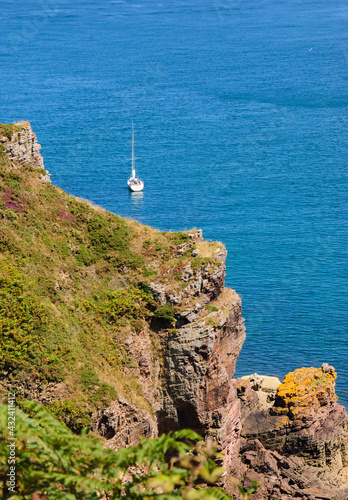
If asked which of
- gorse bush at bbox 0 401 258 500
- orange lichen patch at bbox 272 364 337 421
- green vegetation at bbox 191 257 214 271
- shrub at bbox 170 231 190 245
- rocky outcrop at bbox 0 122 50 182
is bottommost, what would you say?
gorse bush at bbox 0 401 258 500

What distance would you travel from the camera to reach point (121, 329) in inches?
1658

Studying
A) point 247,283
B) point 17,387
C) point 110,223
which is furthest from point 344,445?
point 247,283

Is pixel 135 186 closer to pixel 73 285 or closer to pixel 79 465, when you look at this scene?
pixel 73 285

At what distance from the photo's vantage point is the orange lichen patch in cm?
5231

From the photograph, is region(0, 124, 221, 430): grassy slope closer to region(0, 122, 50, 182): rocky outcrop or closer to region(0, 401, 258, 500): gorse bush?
region(0, 122, 50, 182): rocky outcrop

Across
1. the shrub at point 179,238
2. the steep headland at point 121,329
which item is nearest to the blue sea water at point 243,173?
the steep headland at point 121,329

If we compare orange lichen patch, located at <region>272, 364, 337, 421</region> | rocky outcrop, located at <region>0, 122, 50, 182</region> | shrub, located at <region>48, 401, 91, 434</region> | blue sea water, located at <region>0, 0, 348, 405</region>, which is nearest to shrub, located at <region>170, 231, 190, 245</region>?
rocky outcrop, located at <region>0, 122, 50, 182</region>

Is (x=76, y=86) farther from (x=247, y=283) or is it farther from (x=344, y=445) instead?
(x=344, y=445)

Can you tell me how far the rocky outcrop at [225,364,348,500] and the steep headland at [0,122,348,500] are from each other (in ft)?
0.51

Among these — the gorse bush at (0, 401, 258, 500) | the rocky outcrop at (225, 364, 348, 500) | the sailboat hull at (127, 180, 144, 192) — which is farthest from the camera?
the sailboat hull at (127, 180, 144, 192)

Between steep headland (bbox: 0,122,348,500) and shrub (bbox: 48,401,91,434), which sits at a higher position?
steep headland (bbox: 0,122,348,500)

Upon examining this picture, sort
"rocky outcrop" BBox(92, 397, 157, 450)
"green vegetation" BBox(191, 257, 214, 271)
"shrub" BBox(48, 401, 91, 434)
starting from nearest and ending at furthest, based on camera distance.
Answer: "shrub" BBox(48, 401, 91, 434) → "rocky outcrop" BBox(92, 397, 157, 450) → "green vegetation" BBox(191, 257, 214, 271)

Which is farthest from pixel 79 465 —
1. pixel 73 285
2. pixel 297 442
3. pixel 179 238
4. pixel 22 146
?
pixel 297 442

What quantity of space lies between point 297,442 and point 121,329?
63.8ft
